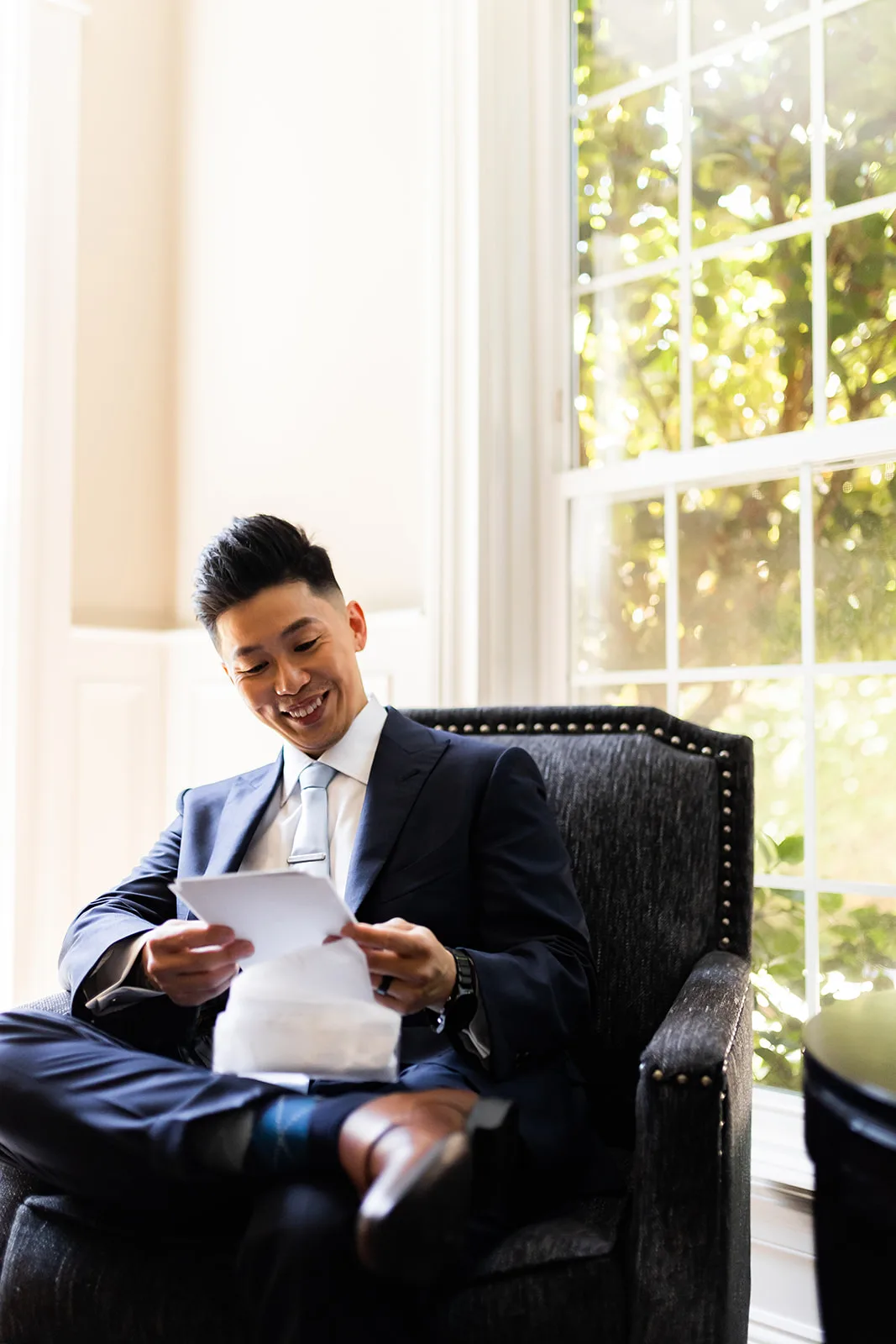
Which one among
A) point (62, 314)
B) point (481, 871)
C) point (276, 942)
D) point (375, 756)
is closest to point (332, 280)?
point (62, 314)

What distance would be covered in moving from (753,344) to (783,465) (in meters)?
0.24

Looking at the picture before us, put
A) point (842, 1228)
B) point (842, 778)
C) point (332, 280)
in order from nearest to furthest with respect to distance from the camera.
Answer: point (842, 1228), point (842, 778), point (332, 280)

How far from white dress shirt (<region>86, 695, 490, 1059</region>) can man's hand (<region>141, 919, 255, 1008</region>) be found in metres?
0.16

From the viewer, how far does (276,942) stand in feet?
3.91

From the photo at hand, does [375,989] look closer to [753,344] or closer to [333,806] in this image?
[333,806]

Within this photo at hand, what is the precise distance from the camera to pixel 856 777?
191 centimetres

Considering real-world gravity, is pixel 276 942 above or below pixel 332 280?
below

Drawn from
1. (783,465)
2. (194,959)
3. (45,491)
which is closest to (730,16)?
(783,465)

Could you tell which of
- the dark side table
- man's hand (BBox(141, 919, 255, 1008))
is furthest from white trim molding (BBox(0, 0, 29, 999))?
the dark side table

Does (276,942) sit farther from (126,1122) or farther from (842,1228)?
(842,1228)

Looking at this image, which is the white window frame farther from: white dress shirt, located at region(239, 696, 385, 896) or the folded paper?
the folded paper

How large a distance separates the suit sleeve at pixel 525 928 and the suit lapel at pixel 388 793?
0.33 feet

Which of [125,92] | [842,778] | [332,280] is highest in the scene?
[125,92]

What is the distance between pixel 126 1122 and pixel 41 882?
171 cm
